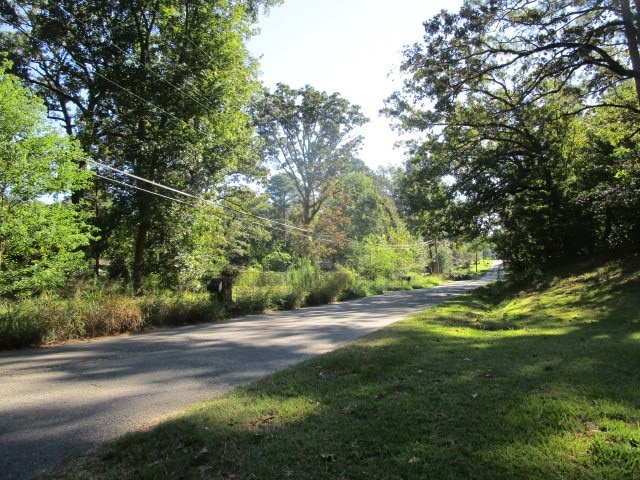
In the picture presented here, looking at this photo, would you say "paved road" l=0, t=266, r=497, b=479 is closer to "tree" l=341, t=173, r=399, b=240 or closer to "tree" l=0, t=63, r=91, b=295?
"tree" l=0, t=63, r=91, b=295

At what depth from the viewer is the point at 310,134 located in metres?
44.7

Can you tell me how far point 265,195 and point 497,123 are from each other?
23.4 m

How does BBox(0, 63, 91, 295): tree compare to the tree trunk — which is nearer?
BBox(0, 63, 91, 295): tree

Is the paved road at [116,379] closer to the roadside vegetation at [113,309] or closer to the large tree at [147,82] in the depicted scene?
the roadside vegetation at [113,309]

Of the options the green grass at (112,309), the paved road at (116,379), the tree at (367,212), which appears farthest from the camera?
the tree at (367,212)

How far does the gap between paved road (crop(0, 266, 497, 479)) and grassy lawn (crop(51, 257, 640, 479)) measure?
0.63 metres

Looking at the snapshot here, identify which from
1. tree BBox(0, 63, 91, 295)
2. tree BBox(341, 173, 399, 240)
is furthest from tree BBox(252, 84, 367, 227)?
tree BBox(0, 63, 91, 295)

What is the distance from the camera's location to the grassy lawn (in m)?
3.33

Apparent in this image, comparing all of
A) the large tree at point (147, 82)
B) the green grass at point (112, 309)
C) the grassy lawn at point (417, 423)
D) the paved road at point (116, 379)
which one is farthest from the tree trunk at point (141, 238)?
the grassy lawn at point (417, 423)

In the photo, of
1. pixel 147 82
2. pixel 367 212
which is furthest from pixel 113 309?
pixel 367 212

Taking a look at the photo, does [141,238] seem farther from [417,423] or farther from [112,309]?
[417,423]

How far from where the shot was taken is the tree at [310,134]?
42.9 metres

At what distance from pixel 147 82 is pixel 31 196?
31.0 ft

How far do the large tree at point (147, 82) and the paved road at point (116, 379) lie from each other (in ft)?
30.3
